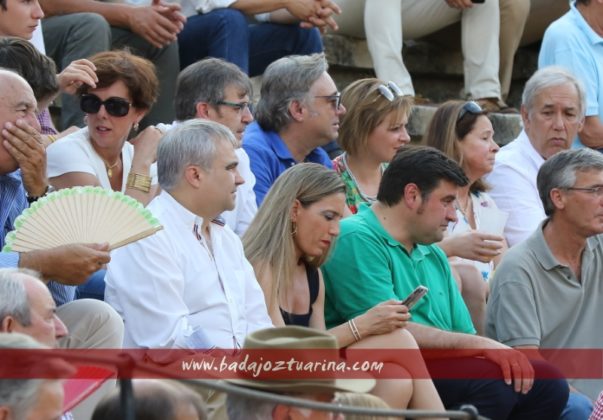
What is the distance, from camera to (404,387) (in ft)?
17.2

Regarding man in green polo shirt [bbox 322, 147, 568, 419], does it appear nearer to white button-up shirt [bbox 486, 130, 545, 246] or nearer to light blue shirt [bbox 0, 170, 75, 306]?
white button-up shirt [bbox 486, 130, 545, 246]

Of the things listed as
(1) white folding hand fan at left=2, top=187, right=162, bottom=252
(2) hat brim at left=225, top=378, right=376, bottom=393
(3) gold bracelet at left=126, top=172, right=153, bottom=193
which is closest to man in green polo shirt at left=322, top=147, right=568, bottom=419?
(3) gold bracelet at left=126, top=172, right=153, bottom=193

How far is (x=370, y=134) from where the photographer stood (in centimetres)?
688

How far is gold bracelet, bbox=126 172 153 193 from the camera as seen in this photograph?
5.84 metres

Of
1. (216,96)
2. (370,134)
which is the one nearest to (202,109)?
(216,96)

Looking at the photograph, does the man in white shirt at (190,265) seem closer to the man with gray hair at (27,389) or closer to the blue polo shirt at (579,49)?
the man with gray hair at (27,389)

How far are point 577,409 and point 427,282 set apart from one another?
894 mm

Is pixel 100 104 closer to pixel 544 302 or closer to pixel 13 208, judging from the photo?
pixel 13 208

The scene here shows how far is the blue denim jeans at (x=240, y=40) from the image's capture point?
25.2 feet

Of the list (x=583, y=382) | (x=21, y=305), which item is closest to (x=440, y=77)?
(x=583, y=382)

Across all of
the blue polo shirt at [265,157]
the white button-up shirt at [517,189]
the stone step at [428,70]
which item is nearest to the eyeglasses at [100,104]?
the blue polo shirt at [265,157]

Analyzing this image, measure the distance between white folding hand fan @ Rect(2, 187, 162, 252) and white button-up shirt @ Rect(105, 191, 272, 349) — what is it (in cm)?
23

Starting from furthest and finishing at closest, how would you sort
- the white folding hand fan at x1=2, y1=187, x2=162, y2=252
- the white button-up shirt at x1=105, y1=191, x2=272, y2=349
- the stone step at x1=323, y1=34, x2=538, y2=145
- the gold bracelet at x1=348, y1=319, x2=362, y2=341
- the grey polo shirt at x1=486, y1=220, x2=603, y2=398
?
the stone step at x1=323, y1=34, x2=538, y2=145 < the grey polo shirt at x1=486, y1=220, x2=603, y2=398 < the gold bracelet at x1=348, y1=319, x2=362, y2=341 < the white button-up shirt at x1=105, y1=191, x2=272, y2=349 < the white folding hand fan at x1=2, y1=187, x2=162, y2=252

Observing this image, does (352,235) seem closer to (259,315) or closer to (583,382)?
(259,315)
